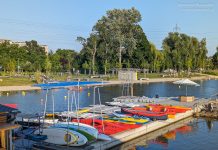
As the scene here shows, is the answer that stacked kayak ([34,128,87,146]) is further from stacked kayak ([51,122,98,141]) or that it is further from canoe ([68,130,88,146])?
stacked kayak ([51,122,98,141])

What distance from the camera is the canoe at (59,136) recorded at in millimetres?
25422

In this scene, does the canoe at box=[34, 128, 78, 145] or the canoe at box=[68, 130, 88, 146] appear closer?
the canoe at box=[68, 130, 88, 146]

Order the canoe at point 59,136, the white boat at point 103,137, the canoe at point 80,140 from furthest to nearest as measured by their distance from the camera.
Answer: the white boat at point 103,137 → the canoe at point 59,136 → the canoe at point 80,140

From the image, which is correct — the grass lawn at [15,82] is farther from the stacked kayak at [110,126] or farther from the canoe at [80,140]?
the canoe at [80,140]

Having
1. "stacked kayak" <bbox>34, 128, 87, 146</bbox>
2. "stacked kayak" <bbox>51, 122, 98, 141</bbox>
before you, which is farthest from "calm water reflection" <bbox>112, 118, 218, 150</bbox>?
"stacked kayak" <bbox>34, 128, 87, 146</bbox>

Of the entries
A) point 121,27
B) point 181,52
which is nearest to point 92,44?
point 121,27

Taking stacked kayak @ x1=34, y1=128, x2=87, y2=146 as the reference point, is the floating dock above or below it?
below

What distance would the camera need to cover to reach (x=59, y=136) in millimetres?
25781

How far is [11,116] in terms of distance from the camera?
65.6 ft

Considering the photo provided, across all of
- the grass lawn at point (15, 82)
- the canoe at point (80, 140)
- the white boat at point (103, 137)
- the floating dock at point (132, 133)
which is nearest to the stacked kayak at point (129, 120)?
the floating dock at point (132, 133)

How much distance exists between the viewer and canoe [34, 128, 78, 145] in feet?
83.4

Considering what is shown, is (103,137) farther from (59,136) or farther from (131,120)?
(131,120)

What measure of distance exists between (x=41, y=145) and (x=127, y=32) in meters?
98.0

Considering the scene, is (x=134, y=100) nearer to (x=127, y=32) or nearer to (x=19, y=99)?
(x=19, y=99)
